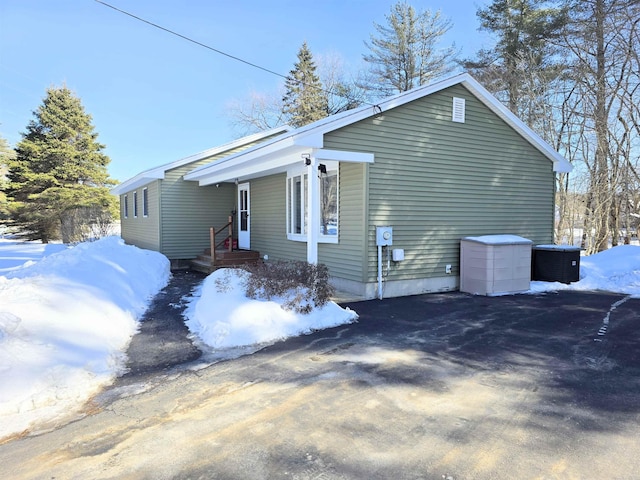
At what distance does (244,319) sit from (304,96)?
78.8ft

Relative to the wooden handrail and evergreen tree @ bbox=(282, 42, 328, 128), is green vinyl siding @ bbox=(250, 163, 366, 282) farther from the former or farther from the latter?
evergreen tree @ bbox=(282, 42, 328, 128)

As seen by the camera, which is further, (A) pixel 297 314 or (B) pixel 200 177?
(B) pixel 200 177

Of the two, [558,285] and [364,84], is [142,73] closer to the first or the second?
[364,84]


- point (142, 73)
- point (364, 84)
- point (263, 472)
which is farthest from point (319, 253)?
point (364, 84)

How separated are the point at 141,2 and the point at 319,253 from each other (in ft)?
19.6

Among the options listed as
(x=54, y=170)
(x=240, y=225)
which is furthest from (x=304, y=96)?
(x=240, y=225)

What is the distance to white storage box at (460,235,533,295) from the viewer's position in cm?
848

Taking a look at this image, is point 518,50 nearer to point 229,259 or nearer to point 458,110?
point 458,110

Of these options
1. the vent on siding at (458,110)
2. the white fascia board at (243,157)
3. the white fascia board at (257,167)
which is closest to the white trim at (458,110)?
the vent on siding at (458,110)

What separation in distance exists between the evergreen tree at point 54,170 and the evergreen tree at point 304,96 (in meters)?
12.7

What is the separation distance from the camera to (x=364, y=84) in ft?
76.8

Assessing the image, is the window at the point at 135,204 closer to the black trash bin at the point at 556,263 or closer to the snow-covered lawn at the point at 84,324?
the snow-covered lawn at the point at 84,324

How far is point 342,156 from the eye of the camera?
7.68 m

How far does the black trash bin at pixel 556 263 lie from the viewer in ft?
31.2
